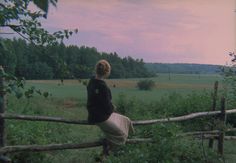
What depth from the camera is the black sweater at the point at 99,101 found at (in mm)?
5336

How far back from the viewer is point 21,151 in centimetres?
551

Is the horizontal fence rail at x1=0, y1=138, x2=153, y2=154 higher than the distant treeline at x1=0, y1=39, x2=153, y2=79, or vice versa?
the distant treeline at x1=0, y1=39, x2=153, y2=79

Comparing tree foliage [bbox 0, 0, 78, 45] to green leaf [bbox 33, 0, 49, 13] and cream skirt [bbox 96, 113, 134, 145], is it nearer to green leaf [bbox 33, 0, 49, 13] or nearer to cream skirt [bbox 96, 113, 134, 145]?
green leaf [bbox 33, 0, 49, 13]

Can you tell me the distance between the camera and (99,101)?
5.38m

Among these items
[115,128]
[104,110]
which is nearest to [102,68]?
[104,110]

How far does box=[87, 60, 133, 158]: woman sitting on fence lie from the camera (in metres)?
5.34

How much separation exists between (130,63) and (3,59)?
26.5 m

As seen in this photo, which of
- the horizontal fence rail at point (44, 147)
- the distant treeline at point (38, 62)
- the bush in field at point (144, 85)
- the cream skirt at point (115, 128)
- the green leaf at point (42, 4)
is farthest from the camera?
the bush in field at point (144, 85)

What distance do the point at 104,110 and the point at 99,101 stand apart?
15cm

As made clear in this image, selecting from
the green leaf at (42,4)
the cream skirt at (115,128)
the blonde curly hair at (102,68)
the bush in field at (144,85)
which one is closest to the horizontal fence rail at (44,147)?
the cream skirt at (115,128)

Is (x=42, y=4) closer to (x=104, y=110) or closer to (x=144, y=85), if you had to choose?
(x=104, y=110)

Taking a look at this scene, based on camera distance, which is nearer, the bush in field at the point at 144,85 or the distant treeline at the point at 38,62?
the distant treeline at the point at 38,62

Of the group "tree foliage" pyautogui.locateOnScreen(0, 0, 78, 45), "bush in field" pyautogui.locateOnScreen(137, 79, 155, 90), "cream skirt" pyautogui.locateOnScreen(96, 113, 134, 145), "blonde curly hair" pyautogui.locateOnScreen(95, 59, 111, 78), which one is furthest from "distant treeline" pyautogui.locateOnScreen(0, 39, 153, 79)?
"bush in field" pyautogui.locateOnScreen(137, 79, 155, 90)

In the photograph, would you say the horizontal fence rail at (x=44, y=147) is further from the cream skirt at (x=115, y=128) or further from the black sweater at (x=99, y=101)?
the black sweater at (x=99, y=101)
